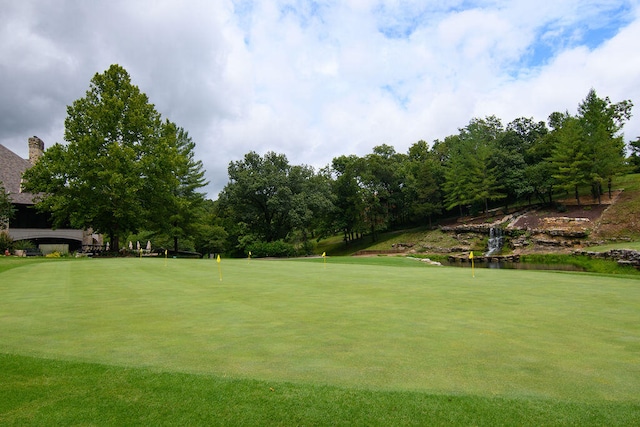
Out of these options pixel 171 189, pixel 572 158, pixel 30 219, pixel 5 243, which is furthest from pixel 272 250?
pixel 572 158

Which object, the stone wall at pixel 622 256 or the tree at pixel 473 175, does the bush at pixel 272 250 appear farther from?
the stone wall at pixel 622 256

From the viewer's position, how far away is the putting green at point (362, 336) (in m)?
3.87

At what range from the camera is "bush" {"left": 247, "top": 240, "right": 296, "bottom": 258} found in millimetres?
42156

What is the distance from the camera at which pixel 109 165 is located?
2927 cm

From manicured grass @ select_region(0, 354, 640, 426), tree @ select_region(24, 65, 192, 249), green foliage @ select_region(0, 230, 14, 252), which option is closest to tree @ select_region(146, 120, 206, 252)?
tree @ select_region(24, 65, 192, 249)

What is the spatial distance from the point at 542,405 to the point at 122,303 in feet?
25.3

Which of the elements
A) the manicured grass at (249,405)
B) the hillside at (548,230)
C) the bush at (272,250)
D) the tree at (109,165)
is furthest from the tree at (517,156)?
the manicured grass at (249,405)

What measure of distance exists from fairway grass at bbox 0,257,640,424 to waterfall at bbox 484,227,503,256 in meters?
32.9

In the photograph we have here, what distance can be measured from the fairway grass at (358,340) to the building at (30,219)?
37.5 meters

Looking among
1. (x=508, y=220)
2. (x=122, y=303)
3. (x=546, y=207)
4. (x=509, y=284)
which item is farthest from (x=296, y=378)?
(x=546, y=207)

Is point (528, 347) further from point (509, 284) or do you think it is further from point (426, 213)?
point (426, 213)

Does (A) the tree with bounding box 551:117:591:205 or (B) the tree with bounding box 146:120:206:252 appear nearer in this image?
(B) the tree with bounding box 146:120:206:252

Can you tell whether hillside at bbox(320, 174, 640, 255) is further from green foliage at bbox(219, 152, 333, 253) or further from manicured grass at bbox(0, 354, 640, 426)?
manicured grass at bbox(0, 354, 640, 426)

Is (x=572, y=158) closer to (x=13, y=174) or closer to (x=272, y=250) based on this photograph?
(x=272, y=250)
